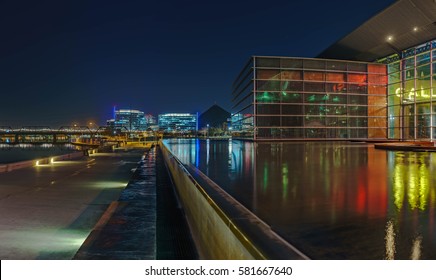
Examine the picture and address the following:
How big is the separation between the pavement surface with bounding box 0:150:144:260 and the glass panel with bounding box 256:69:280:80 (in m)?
37.0

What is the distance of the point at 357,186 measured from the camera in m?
10.0

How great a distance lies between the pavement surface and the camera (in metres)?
8.16

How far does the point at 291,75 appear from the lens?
5534cm

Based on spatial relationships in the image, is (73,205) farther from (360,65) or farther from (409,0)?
(360,65)

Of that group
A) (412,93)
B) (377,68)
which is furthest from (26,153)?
(412,93)

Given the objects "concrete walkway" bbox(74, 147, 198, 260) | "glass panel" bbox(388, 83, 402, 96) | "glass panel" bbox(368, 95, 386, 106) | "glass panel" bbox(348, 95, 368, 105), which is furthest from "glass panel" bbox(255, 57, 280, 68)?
"concrete walkway" bbox(74, 147, 198, 260)

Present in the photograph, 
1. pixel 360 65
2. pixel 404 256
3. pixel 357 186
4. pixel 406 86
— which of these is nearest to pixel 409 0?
pixel 406 86

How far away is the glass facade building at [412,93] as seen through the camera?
1688 inches

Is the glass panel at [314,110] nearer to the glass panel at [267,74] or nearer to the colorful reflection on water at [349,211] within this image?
the glass panel at [267,74]

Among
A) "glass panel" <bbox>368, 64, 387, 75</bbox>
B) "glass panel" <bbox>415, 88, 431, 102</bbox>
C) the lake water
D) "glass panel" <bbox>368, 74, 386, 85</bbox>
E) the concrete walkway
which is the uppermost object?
"glass panel" <bbox>368, 64, 387, 75</bbox>

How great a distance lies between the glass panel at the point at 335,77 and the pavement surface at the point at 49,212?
142 feet

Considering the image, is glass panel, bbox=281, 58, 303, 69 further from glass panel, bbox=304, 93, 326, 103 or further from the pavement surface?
the pavement surface

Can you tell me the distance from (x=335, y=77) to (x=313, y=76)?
335cm
